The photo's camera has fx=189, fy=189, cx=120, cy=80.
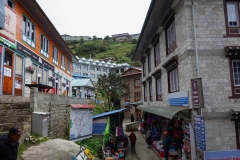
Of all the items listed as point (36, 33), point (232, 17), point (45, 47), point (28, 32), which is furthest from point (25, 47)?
point (232, 17)

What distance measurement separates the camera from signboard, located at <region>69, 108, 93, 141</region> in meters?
12.9

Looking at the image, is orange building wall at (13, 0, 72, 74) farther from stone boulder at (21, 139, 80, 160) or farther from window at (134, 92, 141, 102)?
window at (134, 92, 141, 102)

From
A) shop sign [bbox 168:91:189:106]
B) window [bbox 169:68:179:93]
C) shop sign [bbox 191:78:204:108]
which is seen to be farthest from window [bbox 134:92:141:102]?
shop sign [bbox 191:78:204:108]

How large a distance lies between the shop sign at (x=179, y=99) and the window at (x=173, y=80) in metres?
0.50

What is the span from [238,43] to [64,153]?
9.56 meters

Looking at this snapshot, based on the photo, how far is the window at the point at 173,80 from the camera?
38.3 feet

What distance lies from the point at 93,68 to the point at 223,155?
58.1 meters

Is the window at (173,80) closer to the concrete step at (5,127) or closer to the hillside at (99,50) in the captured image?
the concrete step at (5,127)

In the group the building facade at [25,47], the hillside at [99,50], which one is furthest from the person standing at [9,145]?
the hillside at [99,50]

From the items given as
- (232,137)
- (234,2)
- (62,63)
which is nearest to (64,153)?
(232,137)

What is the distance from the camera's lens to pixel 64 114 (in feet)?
44.9

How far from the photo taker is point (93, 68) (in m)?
64.4

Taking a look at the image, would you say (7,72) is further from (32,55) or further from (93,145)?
(93,145)

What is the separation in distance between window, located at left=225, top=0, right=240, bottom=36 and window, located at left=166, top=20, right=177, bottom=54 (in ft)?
9.49
